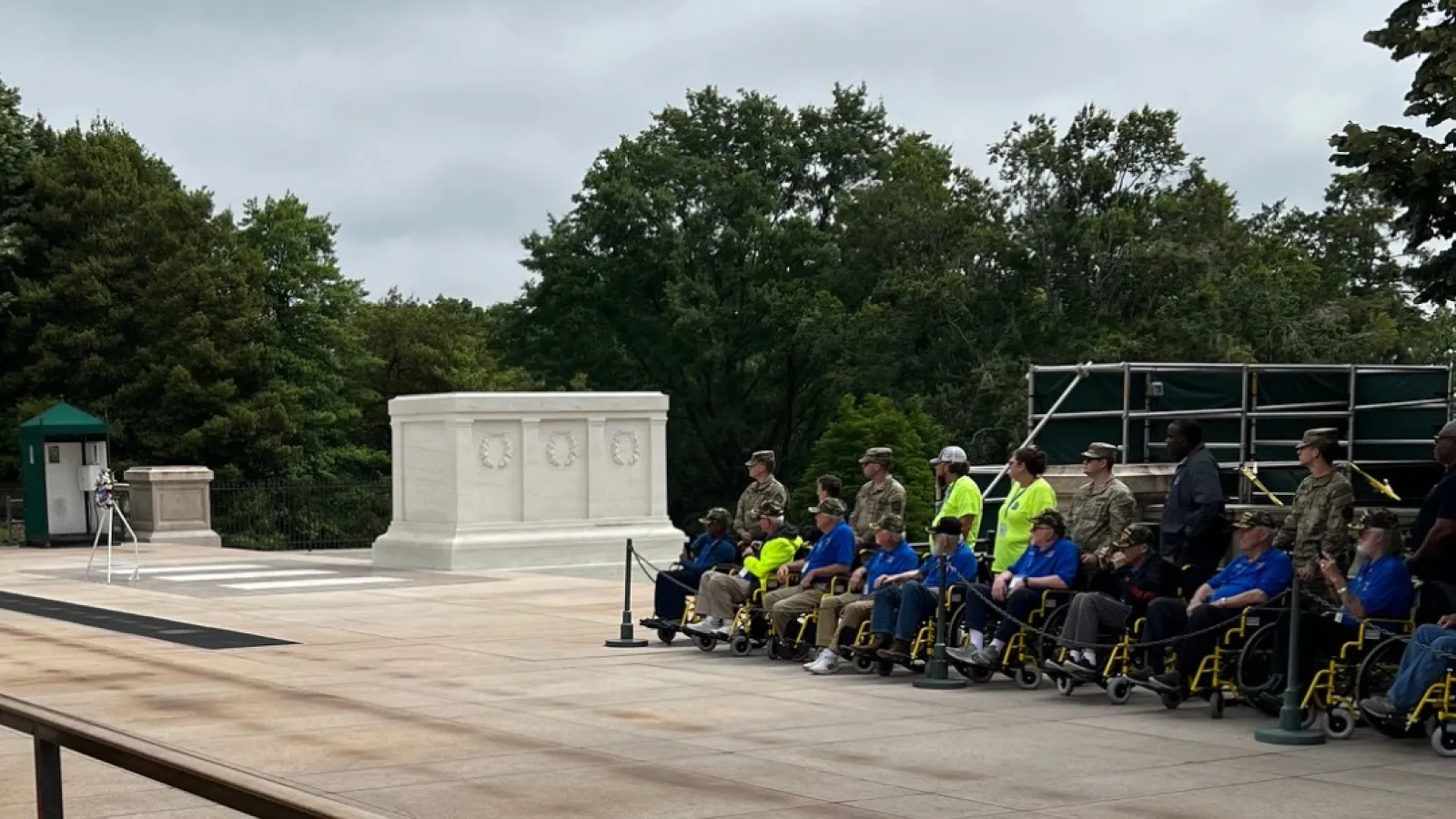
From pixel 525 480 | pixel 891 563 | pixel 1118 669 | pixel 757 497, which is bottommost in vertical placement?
pixel 525 480

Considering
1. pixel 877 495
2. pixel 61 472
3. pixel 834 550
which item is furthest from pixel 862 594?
pixel 61 472

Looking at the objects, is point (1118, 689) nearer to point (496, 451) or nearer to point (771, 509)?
point (771, 509)

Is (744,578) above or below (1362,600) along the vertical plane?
below

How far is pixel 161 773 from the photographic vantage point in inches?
198

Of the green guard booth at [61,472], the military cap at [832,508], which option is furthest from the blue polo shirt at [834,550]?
the green guard booth at [61,472]

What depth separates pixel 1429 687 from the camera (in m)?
10.2

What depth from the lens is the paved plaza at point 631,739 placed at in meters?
8.98

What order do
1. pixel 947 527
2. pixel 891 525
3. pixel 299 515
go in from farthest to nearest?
pixel 299 515 → pixel 891 525 → pixel 947 527

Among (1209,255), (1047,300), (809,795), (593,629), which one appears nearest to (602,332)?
(1047,300)

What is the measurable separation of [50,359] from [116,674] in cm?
3852

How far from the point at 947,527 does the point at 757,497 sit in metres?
2.75

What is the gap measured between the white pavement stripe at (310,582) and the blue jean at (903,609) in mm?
11991

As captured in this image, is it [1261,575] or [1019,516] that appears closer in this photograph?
[1261,575]

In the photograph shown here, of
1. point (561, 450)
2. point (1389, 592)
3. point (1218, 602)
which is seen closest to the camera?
point (1389, 592)
